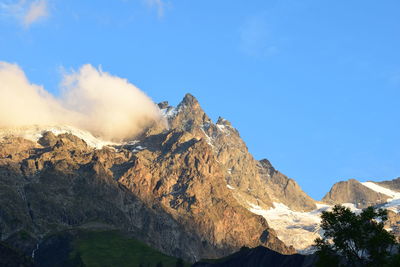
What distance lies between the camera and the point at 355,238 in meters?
122

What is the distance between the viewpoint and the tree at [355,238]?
120 meters

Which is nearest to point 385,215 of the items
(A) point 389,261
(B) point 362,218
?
(B) point 362,218

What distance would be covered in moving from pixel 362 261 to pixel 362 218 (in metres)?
8.40

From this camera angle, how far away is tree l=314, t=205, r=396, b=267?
393 feet

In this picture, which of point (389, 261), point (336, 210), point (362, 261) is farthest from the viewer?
point (336, 210)

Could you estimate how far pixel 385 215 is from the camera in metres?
125

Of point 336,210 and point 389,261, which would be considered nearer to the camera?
point 389,261

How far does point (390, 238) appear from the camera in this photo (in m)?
120

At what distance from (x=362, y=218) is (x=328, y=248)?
8.27 meters

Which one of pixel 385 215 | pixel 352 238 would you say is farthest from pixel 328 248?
pixel 385 215

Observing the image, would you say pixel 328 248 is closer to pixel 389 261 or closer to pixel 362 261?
pixel 362 261

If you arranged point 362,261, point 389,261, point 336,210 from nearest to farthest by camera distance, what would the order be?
point 389,261 → point 362,261 → point 336,210

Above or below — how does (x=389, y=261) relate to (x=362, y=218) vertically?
below

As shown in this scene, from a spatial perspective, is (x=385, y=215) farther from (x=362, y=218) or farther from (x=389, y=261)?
(x=389, y=261)
